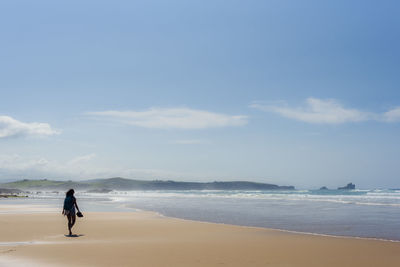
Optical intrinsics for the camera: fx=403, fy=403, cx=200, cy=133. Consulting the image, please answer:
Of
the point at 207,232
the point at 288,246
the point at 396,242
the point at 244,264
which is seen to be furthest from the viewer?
the point at 207,232

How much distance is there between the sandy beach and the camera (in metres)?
11.3

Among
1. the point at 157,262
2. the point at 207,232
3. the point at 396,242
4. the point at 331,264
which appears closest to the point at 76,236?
the point at 207,232

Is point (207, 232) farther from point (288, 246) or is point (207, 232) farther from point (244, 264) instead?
point (244, 264)

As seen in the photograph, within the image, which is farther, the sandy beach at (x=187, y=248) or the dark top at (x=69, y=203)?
the dark top at (x=69, y=203)

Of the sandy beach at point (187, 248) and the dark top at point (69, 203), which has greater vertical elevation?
the dark top at point (69, 203)

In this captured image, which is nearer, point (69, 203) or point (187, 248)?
point (187, 248)

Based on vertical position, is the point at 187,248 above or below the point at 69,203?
below

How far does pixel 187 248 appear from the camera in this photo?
13.6 metres

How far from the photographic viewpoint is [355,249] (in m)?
13.4

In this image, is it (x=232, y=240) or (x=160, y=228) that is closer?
(x=232, y=240)

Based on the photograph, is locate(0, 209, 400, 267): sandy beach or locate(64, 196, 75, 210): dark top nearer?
locate(0, 209, 400, 267): sandy beach

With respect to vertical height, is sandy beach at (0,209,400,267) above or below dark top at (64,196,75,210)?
below

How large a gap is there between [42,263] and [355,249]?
9.74 m

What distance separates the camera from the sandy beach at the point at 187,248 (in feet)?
37.0
